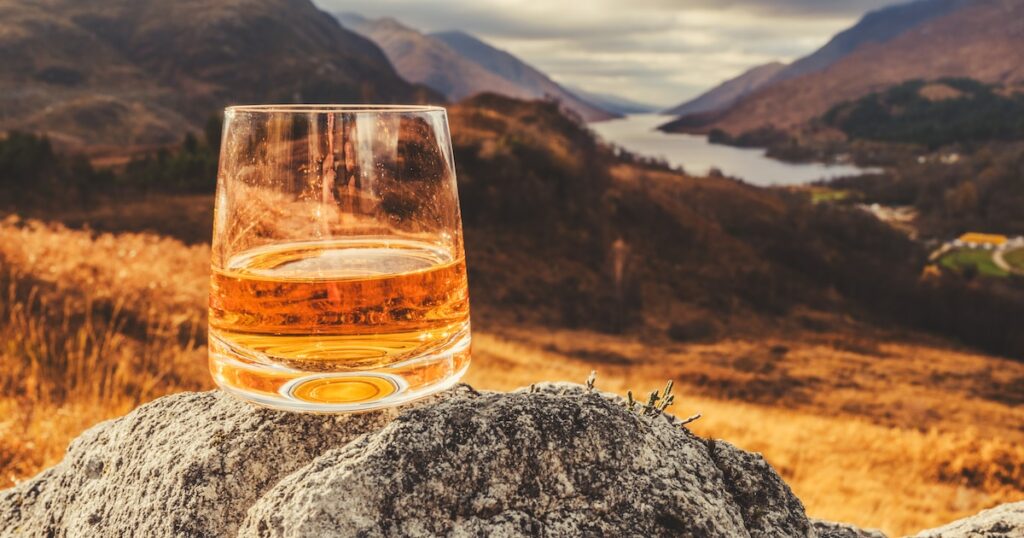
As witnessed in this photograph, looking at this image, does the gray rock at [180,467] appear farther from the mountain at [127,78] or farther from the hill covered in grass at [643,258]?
the mountain at [127,78]

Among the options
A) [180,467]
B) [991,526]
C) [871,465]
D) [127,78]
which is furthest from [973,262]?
[127,78]

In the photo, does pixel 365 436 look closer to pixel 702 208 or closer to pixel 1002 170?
pixel 702 208

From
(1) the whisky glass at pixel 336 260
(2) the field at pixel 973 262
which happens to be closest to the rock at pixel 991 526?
(1) the whisky glass at pixel 336 260

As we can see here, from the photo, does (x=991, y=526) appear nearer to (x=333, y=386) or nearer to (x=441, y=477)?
(x=441, y=477)

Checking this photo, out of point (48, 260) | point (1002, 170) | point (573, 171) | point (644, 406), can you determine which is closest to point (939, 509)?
point (644, 406)

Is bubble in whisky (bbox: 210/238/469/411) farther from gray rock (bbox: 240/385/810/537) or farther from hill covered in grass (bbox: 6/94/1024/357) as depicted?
hill covered in grass (bbox: 6/94/1024/357)

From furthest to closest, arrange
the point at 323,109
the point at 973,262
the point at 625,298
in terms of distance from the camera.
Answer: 1. the point at 973,262
2. the point at 625,298
3. the point at 323,109


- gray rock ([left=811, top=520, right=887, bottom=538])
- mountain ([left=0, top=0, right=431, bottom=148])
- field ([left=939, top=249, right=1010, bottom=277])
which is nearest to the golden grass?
gray rock ([left=811, top=520, right=887, bottom=538])

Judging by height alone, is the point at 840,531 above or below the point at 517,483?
below
